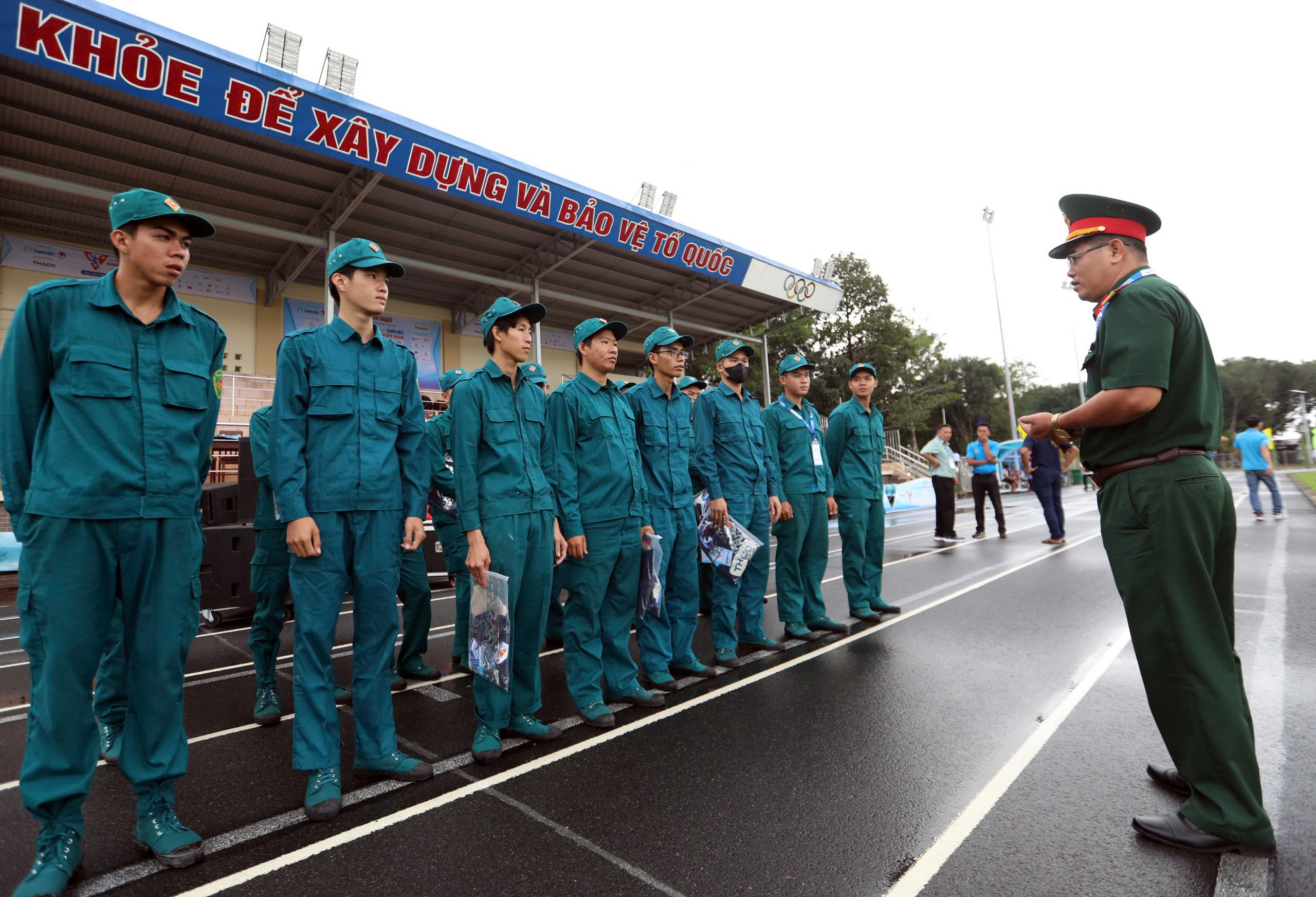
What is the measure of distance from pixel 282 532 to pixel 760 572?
311cm

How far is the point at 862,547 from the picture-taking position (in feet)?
18.5

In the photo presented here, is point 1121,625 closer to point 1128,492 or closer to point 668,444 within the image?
point 1128,492

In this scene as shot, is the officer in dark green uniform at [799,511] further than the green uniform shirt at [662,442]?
Yes

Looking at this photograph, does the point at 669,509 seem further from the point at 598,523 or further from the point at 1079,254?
the point at 1079,254

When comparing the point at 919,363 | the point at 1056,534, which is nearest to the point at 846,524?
the point at 1056,534

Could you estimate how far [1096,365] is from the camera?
8.16 feet

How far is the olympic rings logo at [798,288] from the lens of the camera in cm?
1908

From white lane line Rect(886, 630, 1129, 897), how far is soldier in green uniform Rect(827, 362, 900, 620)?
1.93 meters

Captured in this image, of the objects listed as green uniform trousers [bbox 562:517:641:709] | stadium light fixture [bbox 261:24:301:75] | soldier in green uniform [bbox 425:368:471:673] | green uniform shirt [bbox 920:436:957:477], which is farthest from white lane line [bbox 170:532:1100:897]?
stadium light fixture [bbox 261:24:301:75]

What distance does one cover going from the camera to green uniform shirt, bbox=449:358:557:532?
3113 mm

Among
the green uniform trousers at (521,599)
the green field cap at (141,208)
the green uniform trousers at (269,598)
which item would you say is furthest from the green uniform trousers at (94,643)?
the green uniform trousers at (269,598)

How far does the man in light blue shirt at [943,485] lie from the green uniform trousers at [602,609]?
7919mm

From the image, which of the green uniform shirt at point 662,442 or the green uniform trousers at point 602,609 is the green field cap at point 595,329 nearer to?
the green uniform shirt at point 662,442

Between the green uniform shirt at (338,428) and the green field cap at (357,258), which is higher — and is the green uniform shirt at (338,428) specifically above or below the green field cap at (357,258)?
below
